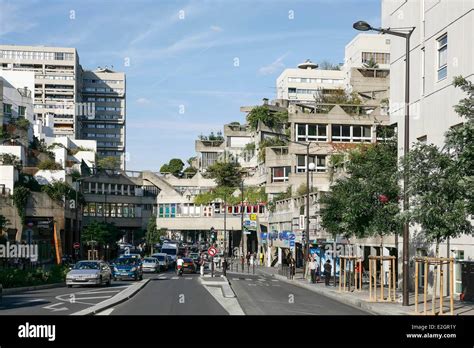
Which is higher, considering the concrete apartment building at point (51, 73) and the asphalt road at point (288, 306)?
the concrete apartment building at point (51, 73)

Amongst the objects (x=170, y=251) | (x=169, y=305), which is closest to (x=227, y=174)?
(x=170, y=251)

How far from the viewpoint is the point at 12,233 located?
69.2 metres

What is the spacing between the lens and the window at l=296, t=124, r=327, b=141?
276ft

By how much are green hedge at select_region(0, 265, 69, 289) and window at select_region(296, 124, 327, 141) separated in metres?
44.7

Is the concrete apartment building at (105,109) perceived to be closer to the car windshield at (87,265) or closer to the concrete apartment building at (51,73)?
the concrete apartment building at (51,73)

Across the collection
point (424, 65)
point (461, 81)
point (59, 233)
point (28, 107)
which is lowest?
point (59, 233)

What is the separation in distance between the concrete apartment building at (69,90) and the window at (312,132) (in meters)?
76.5

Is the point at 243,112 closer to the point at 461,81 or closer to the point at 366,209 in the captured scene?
the point at 366,209

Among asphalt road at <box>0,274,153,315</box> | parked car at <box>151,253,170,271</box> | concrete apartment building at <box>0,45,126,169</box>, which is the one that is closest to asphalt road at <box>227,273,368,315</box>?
asphalt road at <box>0,274,153,315</box>

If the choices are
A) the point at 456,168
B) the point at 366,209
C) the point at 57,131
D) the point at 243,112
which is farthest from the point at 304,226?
the point at 57,131

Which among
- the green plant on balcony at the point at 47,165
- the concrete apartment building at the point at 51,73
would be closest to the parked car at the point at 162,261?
the green plant on balcony at the point at 47,165

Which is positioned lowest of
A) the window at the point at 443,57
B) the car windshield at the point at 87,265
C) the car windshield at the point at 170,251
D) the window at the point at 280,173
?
the car windshield at the point at 170,251

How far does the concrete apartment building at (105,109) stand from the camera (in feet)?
627

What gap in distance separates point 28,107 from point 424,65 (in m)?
73.5
